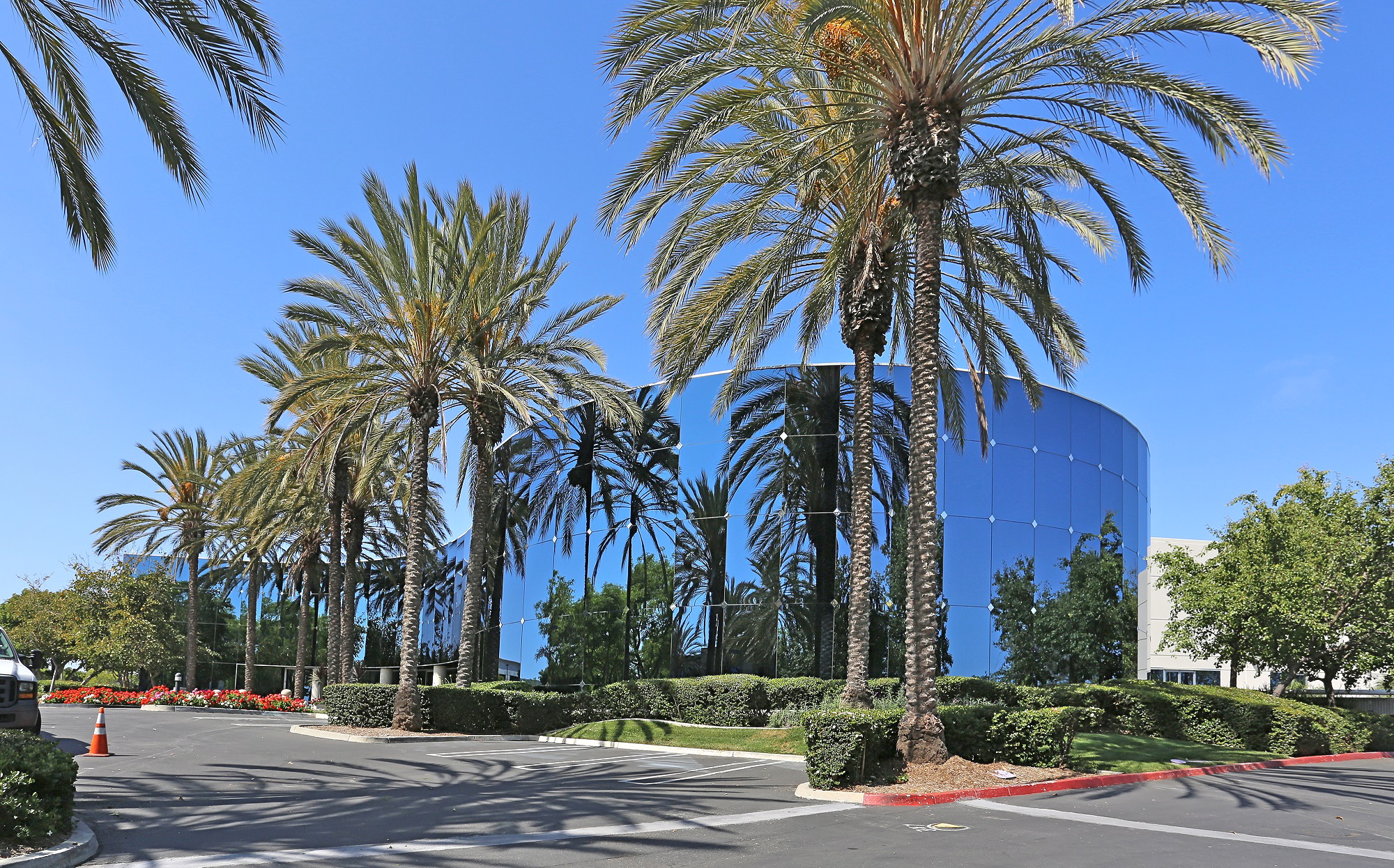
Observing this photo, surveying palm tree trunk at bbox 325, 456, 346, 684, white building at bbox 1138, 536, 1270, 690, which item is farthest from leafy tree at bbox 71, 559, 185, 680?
white building at bbox 1138, 536, 1270, 690

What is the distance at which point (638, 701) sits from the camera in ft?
89.1

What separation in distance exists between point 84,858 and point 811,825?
22.3 feet

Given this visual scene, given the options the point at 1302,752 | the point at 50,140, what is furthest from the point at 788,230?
the point at 1302,752

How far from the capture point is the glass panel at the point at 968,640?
27578 mm

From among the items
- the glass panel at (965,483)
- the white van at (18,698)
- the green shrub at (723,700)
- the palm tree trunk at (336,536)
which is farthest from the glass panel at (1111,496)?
the white van at (18,698)

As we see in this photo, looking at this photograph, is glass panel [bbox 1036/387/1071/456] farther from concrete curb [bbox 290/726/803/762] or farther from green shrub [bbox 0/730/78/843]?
green shrub [bbox 0/730/78/843]

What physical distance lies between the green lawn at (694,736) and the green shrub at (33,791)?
14.0 metres

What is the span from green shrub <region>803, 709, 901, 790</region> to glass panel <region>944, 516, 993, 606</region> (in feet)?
46.2

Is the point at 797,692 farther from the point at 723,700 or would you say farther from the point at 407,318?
the point at 407,318

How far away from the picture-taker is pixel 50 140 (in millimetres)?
12508

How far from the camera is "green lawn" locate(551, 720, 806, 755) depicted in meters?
21.3

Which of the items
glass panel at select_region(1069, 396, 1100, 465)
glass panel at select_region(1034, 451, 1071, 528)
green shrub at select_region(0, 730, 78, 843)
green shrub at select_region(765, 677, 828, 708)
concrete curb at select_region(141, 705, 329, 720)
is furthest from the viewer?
concrete curb at select_region(141, 705, 329, 720)

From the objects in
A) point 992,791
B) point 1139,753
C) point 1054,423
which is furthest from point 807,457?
point 992,791

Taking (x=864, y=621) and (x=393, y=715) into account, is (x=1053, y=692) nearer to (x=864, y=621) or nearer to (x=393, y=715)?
(x=864, y=621)
